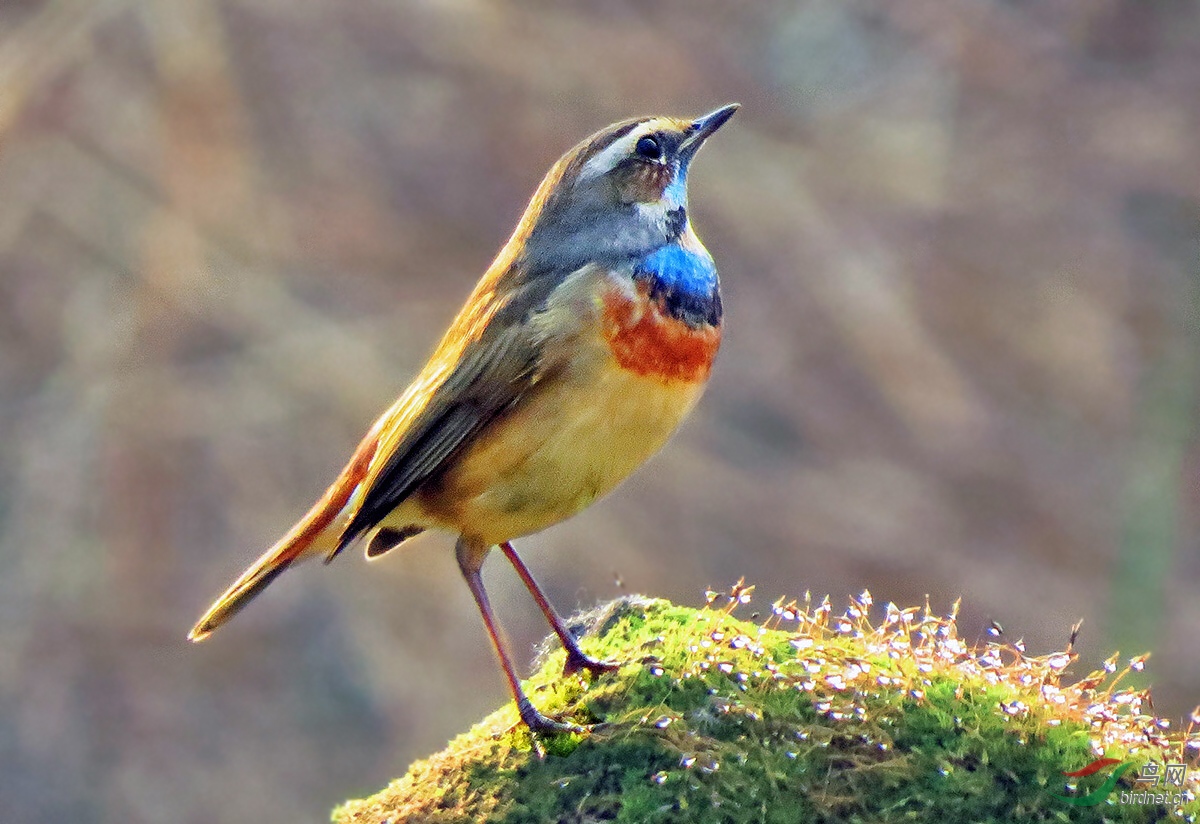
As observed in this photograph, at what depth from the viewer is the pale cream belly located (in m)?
3.85

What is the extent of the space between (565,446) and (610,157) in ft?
3.16

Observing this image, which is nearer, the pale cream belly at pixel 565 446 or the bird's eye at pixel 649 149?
the pale cream belly at pixel 565 446

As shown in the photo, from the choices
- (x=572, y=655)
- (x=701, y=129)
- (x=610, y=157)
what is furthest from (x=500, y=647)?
(x=701, y=129)

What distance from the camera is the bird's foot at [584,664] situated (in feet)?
Answer: 12.4

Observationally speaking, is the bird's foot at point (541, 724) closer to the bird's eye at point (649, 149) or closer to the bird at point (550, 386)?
the bird at point (550, 386)

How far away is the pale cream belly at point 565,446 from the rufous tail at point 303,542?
0.41 meters

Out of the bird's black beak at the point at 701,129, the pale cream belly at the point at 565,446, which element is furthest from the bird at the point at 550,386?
the bird's black beak at the point at 701,129

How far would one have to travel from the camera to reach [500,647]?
13.3 feet

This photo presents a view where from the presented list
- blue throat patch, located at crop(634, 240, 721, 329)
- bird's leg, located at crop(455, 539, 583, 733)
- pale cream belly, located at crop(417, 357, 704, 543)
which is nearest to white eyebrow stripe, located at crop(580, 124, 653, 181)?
blue throat patch, located at crop(634, 240, 721, 329)

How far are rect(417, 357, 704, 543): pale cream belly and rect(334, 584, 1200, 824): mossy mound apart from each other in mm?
448

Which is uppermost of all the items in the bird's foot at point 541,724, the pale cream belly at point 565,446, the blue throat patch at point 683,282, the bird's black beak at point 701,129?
the bird's black beak at point 701,129

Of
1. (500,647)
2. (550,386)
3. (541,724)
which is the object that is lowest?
Result: (541,724)

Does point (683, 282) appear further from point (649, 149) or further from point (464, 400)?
point (464, 400)

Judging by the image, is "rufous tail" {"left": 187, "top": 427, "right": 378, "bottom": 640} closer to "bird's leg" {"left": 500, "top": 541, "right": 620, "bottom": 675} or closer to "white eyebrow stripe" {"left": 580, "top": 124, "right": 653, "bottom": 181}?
"bird's leg" {"left": 500, "top": 541, "right": 620, "bottom": 675}
